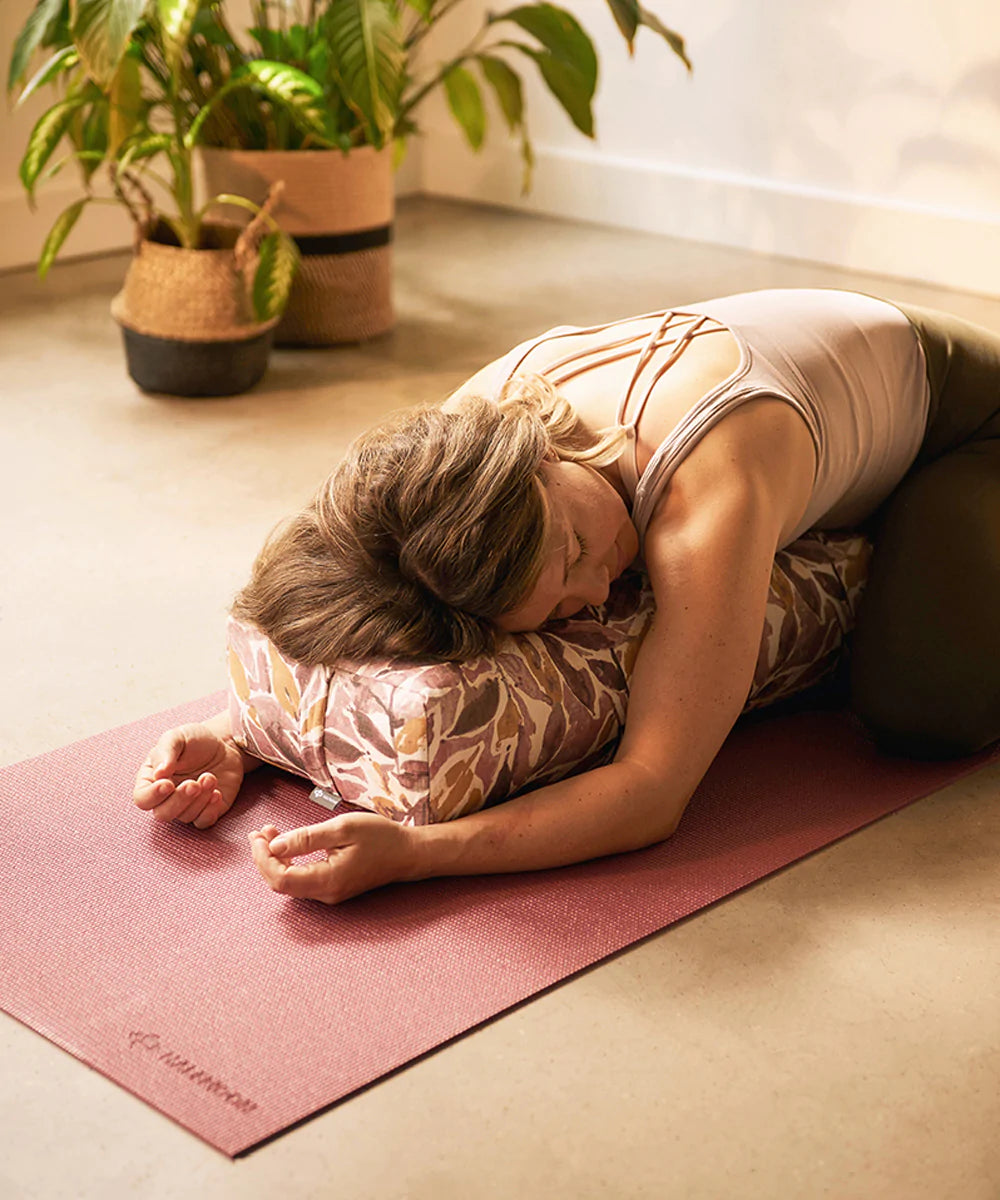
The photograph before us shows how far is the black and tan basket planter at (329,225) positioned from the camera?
11.3 feet

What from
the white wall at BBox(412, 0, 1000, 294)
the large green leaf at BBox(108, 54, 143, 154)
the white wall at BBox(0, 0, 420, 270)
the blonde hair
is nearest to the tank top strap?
the blonde hair

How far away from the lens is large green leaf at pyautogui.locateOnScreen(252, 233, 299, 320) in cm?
312

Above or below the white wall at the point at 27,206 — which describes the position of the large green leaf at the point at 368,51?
above

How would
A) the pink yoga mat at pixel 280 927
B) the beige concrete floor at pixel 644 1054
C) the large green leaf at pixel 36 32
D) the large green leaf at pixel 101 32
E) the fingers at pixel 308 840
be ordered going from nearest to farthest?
the beige concrete floor at pixel 644 1054
the pink yoga mat at pixel 280 927
the fingers at pixel 308 840
the large green leaf at pixel 101 32
the large green leaf at pixel 36 32

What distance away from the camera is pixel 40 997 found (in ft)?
4.64

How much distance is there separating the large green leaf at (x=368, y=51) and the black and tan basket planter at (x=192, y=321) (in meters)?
0.40

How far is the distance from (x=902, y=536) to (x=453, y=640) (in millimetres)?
590

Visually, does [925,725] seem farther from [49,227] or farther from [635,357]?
[49,227]

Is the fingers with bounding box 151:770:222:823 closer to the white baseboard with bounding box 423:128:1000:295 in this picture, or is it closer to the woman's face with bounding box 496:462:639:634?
the woman's face with bounding box 496:462:639:634

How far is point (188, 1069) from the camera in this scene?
132 cm

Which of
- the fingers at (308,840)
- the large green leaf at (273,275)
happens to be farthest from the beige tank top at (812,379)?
the large green leaf at (273,275)

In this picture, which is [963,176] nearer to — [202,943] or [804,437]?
[804,437]

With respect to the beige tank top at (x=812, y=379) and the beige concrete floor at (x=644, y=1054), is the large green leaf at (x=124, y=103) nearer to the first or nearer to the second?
the beige concrete floor at (x=644, y=1054)

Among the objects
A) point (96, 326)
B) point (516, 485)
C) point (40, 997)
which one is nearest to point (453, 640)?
point (516, 485)
